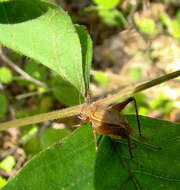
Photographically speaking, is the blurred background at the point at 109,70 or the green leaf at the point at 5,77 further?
the green leaf at the point at 5,77

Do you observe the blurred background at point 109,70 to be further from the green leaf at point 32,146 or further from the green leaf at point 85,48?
the green leaf at point 85,48

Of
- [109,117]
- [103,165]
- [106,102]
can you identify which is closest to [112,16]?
[106,102]

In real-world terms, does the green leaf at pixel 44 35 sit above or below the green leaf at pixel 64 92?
above

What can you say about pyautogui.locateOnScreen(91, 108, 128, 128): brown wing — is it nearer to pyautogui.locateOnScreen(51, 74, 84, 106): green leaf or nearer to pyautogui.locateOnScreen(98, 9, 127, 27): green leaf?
pyautogui.locateOnScreen(51, 74, 84, 106): green leaf

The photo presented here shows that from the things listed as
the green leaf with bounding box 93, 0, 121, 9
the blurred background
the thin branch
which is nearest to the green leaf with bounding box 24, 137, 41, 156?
the blurred background

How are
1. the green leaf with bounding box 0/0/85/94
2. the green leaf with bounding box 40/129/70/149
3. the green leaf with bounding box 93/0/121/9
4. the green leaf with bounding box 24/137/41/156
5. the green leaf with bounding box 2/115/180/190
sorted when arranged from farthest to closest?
the green leaf with bounding box 93/0/121/9
the green leaf with bounding box 24/137/41/156
the green leaf with bounding box 40/129/70/149
the green leaf with bounding box 0/0/85/94
the green leaf with bounding box 2/115/180/190

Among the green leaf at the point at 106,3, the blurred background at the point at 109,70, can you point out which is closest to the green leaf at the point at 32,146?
the blurred background at the point at 109,70

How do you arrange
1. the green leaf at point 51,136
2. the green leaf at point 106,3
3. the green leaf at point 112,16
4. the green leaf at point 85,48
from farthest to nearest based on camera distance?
the green leaf at point 112,16 → the green leaf at point 106,3 → the green leaf at point 51,136 → the green leaf at point 85,48
